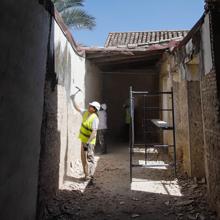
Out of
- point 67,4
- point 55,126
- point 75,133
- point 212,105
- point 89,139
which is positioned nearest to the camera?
point 212,105

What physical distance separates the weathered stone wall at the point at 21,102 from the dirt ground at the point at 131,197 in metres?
0.94

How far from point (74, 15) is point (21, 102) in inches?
326

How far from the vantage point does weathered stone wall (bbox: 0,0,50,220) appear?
189 cm

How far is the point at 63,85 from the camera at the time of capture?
14.2ft

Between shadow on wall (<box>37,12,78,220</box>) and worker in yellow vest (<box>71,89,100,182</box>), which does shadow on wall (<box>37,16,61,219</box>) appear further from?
worker in yellow vest (<box>71,89,100,182</box>)

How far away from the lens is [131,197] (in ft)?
12.7

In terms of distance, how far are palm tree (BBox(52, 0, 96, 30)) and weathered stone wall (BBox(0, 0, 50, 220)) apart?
283 inches

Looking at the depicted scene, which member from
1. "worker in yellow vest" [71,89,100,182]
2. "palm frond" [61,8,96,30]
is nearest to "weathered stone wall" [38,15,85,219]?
"worker in yellow vest" [71,89,100,182]

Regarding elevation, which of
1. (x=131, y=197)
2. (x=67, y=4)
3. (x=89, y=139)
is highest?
(x=67, y=4)

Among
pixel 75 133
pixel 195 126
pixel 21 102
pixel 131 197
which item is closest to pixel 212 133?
pixel 195 126

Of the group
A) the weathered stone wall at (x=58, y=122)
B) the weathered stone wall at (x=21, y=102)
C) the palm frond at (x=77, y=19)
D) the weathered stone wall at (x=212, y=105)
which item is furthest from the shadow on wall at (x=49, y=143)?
the palm frond at (x=77, y=19)

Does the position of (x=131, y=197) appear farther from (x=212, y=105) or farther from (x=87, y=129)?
(x=212, y=105)

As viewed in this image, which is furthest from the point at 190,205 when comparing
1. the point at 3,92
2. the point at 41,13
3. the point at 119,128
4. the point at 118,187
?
the point at 119,128

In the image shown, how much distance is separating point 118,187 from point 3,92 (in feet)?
10.3
